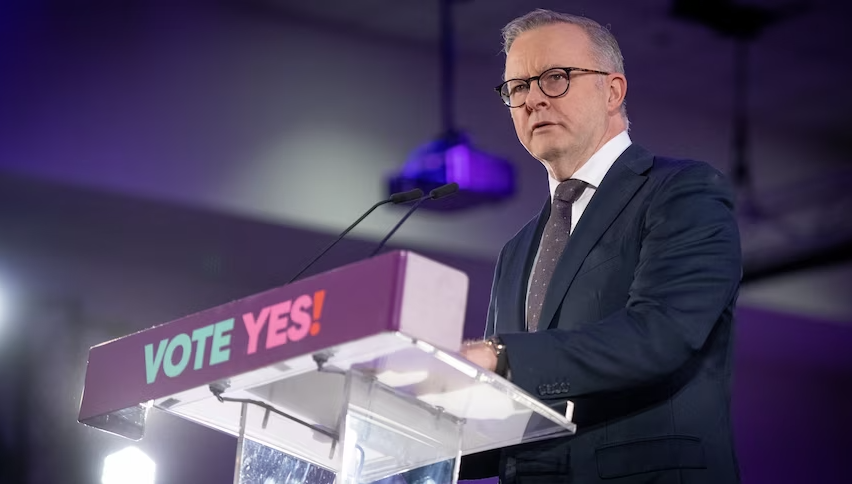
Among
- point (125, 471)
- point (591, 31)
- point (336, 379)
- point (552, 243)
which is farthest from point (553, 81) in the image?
point (125, 471)

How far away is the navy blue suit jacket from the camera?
1792 millimetres

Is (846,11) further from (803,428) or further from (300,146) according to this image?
(803,428)

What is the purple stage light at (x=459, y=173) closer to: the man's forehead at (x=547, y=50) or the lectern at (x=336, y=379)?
the man's forehead at (x=547, y=50)

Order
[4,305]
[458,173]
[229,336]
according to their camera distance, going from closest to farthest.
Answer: [229,336], [458,173], [4,305]

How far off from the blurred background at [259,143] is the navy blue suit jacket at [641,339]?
11.7 ft

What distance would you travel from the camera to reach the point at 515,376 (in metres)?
1.75

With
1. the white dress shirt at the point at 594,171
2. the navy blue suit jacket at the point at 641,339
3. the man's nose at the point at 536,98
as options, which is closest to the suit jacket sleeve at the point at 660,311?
the navy blue suit jacket at the point at 641,339

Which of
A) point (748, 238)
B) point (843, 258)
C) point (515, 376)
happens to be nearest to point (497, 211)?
point (748, 238)

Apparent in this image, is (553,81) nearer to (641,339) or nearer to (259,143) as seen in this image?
(641,339)

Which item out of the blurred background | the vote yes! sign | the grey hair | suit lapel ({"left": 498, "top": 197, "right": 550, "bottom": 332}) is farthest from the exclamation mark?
the blurred background

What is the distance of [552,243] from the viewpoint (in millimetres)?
2240

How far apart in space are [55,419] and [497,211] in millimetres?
2854

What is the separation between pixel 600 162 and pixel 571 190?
0.25 feet

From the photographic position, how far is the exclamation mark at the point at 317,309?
5.12 ft
